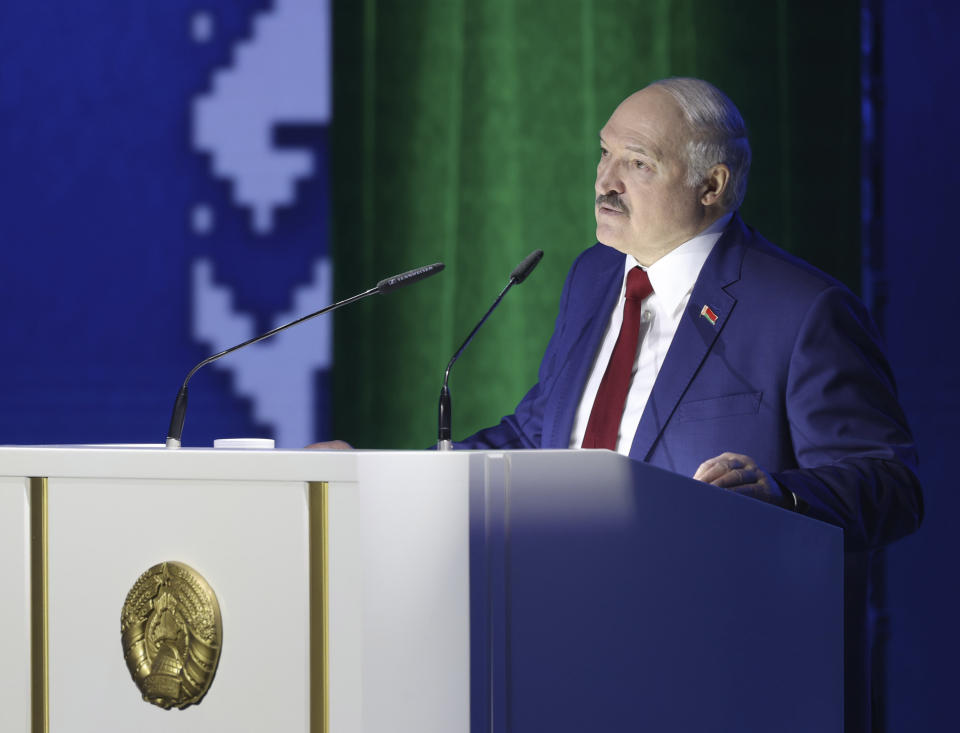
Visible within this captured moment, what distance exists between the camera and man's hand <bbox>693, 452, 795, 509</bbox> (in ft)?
3.59

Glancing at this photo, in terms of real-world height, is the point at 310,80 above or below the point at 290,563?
above

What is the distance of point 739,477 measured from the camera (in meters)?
1.11

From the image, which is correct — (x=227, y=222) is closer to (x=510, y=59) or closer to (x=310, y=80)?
(x=310, y=80)

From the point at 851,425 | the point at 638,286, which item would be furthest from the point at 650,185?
the point at 851,425

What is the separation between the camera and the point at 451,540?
836 mm

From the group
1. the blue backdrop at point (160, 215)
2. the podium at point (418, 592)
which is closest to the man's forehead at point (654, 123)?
the podium at point (418, 592)

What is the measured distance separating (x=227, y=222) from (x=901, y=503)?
182 cm

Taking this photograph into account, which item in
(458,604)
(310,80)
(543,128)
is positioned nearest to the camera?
(458,604)

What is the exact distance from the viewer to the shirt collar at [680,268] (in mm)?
1769

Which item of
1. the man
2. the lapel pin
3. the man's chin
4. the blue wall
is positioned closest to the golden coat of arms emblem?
the man

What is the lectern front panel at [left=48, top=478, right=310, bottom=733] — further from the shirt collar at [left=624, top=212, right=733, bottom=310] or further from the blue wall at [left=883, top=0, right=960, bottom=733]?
the blue wall at [left=883, top=0, right=960, bottom=733]

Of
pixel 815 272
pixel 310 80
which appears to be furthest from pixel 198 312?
pixel 815 272

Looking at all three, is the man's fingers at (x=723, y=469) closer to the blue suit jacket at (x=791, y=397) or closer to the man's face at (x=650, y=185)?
the blue suit jacket at (x=791, y=397)

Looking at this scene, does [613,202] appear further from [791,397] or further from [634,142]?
[791,397]
